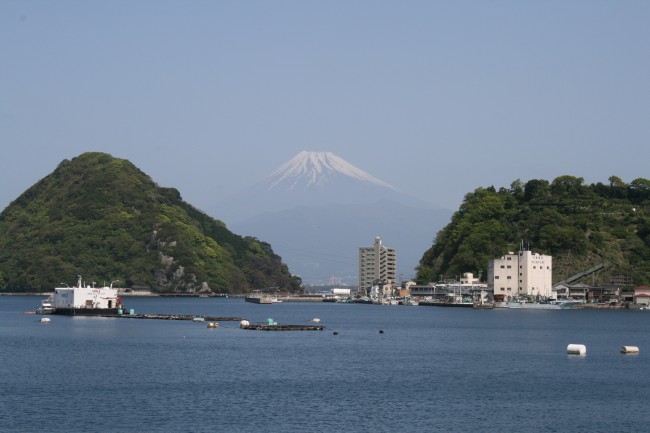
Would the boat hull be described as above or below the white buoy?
above

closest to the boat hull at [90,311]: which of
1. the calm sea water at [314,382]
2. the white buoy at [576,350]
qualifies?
the calm sea water at [314,382]

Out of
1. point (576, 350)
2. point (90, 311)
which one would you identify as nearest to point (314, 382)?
point (576, 350)

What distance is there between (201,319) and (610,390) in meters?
77.9

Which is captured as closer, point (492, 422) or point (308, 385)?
point (492, 422)

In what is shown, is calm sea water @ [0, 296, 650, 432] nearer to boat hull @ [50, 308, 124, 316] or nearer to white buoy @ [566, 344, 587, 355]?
white buoy @ [566, 344, 587, 355]

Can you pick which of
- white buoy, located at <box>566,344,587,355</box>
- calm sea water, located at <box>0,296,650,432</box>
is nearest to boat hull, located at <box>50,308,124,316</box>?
calm sea water, located at <box>0,296,650,432</box>

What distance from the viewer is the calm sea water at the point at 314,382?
4909 centimetres

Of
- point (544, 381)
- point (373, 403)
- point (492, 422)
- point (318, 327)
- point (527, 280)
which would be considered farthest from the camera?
point (527, 280)

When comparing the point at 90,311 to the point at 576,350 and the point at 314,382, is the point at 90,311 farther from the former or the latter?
the point at 314,382

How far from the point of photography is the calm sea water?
4909cm

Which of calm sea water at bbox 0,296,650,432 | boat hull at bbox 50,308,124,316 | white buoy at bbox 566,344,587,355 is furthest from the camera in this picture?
boat hull at bbox 50,308,124,316

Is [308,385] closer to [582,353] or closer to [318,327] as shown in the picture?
[582,353]

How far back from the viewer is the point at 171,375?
65.4 meters

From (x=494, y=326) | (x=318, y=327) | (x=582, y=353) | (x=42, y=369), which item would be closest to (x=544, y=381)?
(x=582, y=353)
